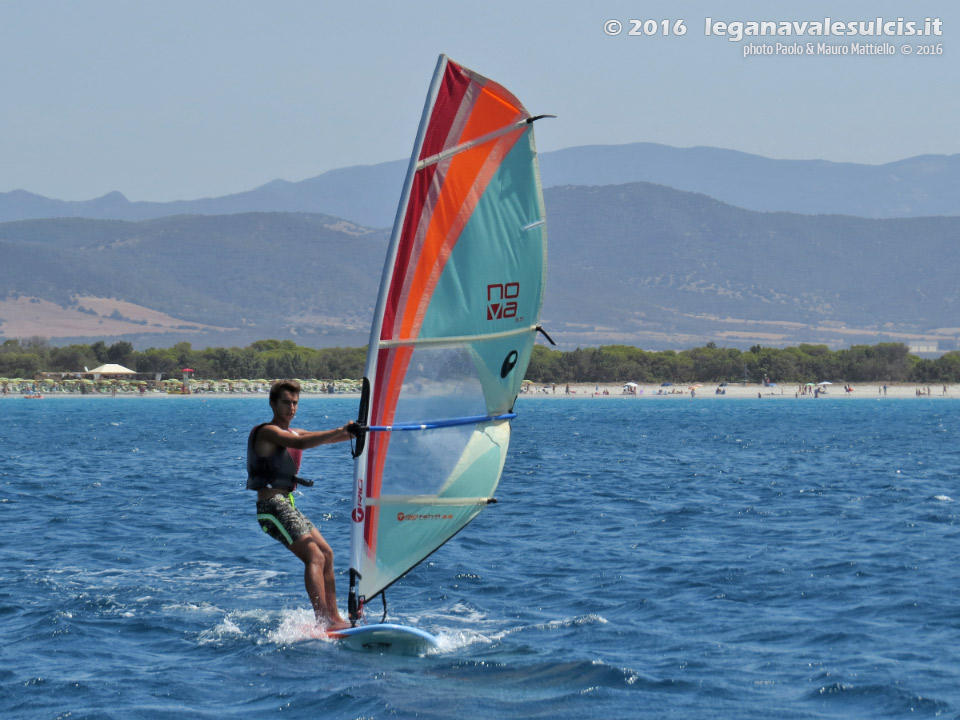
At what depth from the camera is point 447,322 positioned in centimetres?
1181

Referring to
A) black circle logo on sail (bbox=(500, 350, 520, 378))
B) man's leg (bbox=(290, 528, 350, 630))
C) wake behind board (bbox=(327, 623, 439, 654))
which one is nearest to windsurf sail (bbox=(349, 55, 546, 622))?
black circle logo on sail (bbox=(500, 350, 520, 378))

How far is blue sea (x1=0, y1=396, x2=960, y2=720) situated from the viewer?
11.0 meters

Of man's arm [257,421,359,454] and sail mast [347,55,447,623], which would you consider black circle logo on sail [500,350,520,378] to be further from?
man's arm [257,421,359,454]

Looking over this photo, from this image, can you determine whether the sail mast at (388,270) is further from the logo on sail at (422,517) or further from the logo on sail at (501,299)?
the logo on sail at (501,299)

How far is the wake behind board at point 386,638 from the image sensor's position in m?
12.4

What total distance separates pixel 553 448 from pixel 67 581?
39.0 meters

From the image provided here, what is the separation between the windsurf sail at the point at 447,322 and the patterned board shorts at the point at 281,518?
61 cm

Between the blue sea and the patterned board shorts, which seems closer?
the blue sea

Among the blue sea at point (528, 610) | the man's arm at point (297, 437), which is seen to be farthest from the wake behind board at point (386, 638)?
the man's arm at point (297, 437)

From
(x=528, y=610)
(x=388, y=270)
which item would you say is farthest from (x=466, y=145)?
(x=528, y=610)

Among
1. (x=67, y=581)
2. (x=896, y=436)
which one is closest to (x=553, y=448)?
(x=896, y=436)

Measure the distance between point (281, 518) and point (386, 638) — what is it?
1756mm

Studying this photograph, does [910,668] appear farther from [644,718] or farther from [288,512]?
[288,512]

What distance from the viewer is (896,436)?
65.8m
